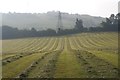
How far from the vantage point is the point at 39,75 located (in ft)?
110

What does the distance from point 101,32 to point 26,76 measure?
484 ft

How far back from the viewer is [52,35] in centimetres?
17650

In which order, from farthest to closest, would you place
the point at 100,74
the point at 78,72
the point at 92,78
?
1. the point at 78,72
2. the point at 100,74
3. the point at 92,78

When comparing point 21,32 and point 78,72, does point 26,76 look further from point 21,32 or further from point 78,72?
point 21,32

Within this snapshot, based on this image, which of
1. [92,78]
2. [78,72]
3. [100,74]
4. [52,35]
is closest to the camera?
[92,78]

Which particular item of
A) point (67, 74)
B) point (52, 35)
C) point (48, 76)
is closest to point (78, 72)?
point (67, 74)

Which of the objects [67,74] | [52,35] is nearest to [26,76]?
[67,74]

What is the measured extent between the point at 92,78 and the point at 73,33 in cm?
15095

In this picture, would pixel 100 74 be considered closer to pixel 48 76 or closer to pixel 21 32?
pixel 48 76

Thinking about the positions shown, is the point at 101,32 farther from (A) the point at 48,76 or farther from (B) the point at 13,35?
(A) the point at 48,76

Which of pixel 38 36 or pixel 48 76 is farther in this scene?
pixel 38 36

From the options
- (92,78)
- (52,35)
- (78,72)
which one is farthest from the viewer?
(52,35)

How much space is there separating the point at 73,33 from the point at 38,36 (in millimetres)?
18287

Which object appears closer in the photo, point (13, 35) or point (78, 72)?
point (78, 72)
